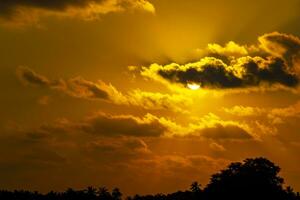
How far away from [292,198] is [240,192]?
12.2 m

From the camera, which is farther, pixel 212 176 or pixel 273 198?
pixel 212 176

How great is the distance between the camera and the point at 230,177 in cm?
14650

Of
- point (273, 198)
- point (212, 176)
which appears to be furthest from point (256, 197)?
point (212, 176)

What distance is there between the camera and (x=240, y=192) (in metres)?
143

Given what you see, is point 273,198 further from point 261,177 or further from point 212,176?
point 212,176

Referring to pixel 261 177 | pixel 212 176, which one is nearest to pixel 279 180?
pixel 261 177

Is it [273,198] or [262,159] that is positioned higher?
[262,159]

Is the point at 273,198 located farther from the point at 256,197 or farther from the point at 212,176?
the point at 212,176

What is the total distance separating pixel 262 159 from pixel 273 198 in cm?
937

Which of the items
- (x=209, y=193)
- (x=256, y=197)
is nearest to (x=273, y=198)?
(x=256, y=197)

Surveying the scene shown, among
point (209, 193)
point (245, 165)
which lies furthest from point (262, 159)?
point (209, 193)

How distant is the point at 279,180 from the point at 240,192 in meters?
9.23

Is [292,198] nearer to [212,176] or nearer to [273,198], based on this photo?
[273,198]

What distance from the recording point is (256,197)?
141m
